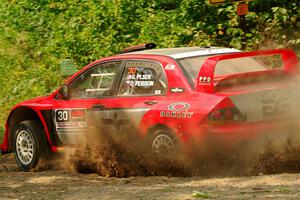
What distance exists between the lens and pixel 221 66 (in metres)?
9.12

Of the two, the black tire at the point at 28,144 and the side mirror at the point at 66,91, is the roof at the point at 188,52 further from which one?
the black tire at the point at 28,144

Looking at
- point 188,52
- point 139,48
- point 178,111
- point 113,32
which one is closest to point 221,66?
point 188,52

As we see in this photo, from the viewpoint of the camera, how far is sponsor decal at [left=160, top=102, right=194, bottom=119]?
8.54m

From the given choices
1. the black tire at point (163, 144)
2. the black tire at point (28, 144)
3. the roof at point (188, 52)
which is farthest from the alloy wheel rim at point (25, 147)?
the black tire at point (163, 144)

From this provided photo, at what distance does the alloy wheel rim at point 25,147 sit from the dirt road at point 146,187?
0.84 meters

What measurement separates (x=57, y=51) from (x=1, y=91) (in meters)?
1.40

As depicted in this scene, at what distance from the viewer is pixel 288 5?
606 inches

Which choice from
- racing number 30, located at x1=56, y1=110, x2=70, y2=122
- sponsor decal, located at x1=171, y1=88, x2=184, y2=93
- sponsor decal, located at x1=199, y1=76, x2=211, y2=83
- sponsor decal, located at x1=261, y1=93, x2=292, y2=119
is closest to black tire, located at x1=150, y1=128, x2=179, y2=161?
sponsor decal, located at x1=171, y1=88, x2=184, y2=93

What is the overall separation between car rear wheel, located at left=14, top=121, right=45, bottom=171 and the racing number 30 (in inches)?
15.9

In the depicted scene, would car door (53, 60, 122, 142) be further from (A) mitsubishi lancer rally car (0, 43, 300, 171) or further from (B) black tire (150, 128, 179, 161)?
(B) black tire (150, 128, 179, 161)

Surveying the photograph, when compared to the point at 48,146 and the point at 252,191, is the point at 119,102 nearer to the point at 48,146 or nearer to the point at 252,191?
the point at 48,146

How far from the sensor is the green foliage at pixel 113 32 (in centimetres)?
1502

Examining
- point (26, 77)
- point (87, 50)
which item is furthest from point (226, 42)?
point (26, 77)

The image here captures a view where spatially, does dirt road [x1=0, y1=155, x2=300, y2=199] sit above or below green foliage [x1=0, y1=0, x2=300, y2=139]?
below
